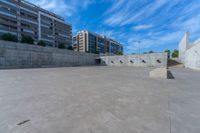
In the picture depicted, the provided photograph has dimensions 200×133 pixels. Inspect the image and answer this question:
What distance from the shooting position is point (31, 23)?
38156mm

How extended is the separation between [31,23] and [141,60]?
41.8m

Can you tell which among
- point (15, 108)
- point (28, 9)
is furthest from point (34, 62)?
point (28, 9)

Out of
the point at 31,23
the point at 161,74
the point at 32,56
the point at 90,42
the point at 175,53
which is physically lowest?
the point at 161,74

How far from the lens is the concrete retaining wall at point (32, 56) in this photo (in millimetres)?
16672

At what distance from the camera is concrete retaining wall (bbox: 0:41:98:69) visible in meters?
16.7

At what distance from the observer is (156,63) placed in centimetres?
2442

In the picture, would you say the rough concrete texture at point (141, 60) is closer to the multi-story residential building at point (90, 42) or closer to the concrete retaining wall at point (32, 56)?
the concrete retaining wall at point (32, 56)

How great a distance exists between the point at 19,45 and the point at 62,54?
9005mm

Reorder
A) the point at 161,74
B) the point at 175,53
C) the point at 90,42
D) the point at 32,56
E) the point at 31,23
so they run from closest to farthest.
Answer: the point at 161,74 → the point at 32,56 → the point at 31,23 → the point at 175,53 → the point at 90,42

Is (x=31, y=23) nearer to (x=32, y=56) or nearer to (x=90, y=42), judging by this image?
(x=32, y=56)

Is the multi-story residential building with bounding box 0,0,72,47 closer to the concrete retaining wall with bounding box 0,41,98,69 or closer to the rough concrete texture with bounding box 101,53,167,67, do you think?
the concrete retaining wall with bounding box 0,41,98,69

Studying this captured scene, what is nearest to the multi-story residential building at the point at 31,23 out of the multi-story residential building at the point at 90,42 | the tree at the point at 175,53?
the multi-story residential building at the point at 90,42

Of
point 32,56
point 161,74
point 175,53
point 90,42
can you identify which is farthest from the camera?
point 90,42

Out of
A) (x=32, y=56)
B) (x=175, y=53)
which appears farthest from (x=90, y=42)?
(x=32, y=56)
